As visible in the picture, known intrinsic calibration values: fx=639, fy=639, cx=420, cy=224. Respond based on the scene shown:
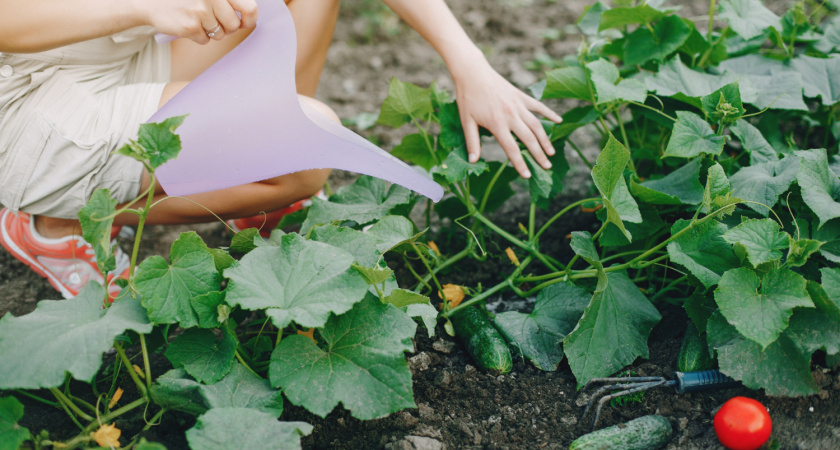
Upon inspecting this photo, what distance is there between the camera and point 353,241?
1526 millimetres

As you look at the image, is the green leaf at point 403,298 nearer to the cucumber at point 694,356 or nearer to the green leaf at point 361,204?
the green leaf at point 361,204

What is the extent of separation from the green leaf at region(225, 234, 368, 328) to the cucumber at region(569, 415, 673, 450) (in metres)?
0.59

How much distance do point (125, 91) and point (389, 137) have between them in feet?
3.93

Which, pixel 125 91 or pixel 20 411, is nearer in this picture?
pixel 20 411

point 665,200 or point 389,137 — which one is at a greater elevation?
point 665,200

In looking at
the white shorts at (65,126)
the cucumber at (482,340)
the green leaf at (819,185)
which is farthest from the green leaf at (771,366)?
the white shorts at (65,126)

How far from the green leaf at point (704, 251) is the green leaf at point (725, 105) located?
327 millimetres

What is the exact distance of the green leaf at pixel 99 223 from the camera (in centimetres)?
126

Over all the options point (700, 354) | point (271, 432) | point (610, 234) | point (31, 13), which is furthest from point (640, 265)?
point (31, 13)

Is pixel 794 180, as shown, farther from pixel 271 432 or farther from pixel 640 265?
pixel 271 432

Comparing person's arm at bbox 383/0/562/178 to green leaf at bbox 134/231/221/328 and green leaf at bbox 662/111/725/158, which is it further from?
green leaf at bbox 134/231/221/328

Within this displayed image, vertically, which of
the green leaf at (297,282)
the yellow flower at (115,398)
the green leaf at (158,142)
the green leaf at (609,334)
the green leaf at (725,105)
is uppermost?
the green leaf at (158,142)

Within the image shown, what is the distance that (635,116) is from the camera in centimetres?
211

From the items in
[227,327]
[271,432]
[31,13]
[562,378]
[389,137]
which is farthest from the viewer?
[389,137]
